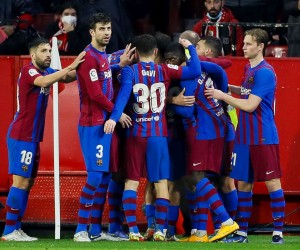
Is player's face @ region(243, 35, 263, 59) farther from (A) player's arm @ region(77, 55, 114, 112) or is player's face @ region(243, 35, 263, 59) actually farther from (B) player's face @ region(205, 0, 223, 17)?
(B) player's face @ region(205, 0, 223, 17)

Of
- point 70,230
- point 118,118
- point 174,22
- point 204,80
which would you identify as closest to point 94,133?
point 118,118

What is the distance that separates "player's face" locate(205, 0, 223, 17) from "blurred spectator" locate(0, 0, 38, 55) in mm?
2201

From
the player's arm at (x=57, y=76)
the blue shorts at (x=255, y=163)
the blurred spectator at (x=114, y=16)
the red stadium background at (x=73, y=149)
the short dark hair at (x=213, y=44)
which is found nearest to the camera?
the player's arm at (x=57, y=76)

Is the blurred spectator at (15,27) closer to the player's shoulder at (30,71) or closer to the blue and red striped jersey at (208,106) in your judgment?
the player's shoulder at (30,71)

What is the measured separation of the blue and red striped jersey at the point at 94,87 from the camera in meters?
13.4

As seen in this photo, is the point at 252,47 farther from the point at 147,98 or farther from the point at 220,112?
the point at 147,98

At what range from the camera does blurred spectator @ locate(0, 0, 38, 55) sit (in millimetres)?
16562

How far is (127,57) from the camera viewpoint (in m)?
13.8

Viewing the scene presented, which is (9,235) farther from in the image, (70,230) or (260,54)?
(260,54)

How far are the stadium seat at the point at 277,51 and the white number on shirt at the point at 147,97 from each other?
3.21 m

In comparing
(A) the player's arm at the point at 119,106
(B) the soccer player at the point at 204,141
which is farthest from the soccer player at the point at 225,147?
(A) the player's arm at the point at 119,106

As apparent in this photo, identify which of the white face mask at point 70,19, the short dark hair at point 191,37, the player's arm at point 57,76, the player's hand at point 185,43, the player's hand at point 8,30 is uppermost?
the white face mask at point 70,19

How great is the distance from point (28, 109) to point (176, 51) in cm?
164

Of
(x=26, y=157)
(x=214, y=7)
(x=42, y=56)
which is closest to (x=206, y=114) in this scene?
(x=42, y=56)
